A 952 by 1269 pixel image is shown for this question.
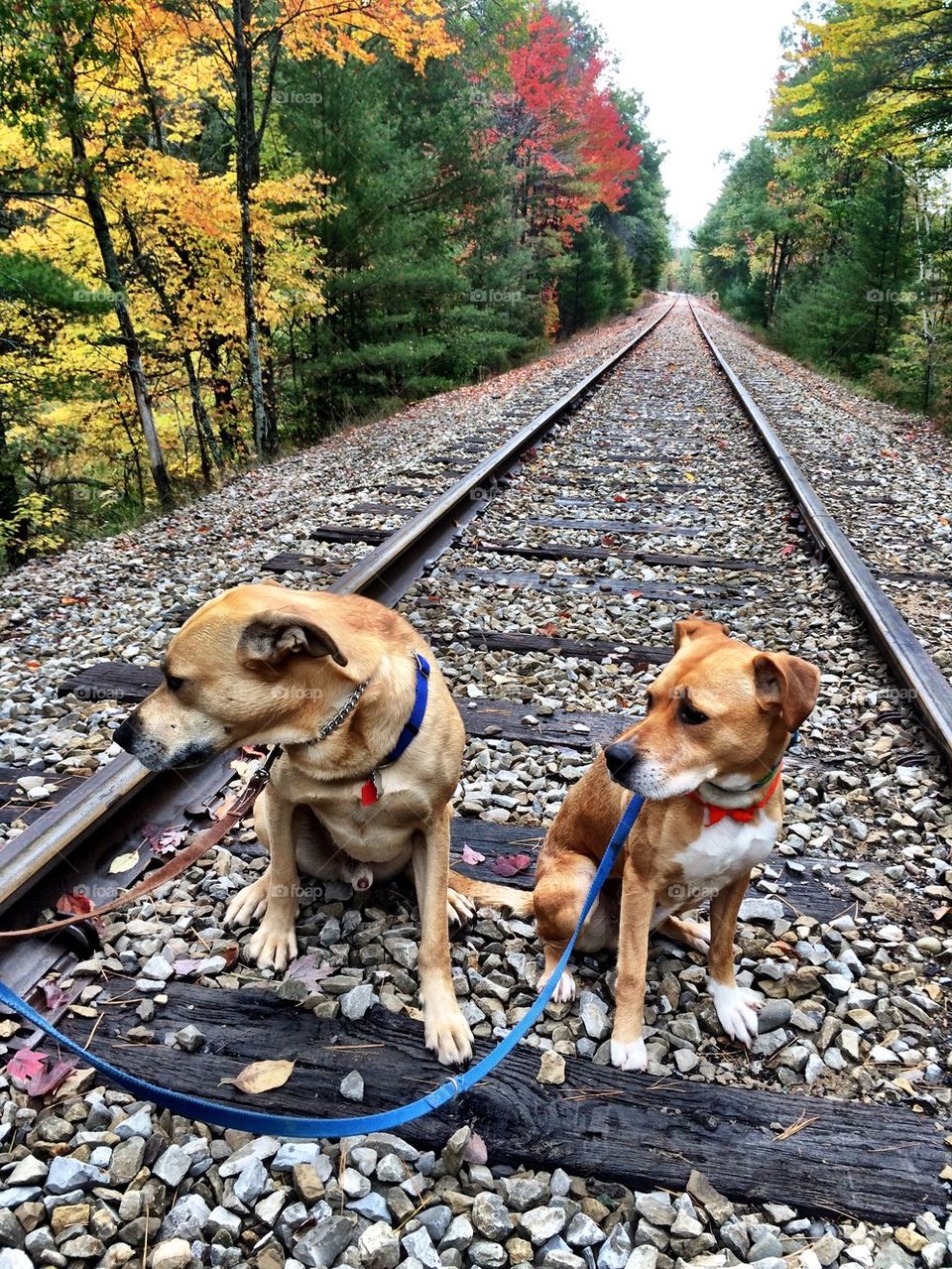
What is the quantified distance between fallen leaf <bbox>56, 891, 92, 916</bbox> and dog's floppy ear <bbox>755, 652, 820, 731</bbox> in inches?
91.6

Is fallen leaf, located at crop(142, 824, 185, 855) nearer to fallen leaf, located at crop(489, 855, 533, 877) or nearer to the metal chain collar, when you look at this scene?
the metal chain collar

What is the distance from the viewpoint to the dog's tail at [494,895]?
9.48ft

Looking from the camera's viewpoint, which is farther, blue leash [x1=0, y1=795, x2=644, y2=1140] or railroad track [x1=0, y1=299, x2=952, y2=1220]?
railroad track [x1=0, y1=299, x2=952, y2=1220]

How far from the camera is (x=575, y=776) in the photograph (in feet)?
12.1

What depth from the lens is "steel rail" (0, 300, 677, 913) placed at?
108 inches

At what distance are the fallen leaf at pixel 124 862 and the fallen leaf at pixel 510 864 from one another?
1.35 metres

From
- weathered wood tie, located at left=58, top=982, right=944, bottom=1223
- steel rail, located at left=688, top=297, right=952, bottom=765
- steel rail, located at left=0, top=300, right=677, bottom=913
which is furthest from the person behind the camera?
steel rail, located at left=688, top=297, right=952, bottom=765

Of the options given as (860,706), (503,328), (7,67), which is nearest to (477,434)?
(7,67)

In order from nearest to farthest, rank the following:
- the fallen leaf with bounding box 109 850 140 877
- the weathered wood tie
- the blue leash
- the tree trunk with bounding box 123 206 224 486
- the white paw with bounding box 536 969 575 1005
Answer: the blue leash
the weathered wood tie
the white paw with bounding box 536 969 575 1005
the fallen leaf with bounding box 109 850 140 877
the tree trunk with bounding box 123 206 224 486

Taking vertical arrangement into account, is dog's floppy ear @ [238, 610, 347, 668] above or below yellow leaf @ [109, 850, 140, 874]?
above

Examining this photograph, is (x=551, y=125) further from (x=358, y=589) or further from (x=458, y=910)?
(x=458, y=910)

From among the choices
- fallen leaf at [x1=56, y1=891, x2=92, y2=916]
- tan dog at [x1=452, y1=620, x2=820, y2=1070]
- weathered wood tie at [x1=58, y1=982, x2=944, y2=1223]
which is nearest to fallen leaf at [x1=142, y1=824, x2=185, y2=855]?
fallen leaf at [x1=56, y1=891, x2=92, y2=916]

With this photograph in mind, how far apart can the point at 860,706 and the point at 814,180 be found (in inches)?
1154

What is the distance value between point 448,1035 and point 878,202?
22416 mm
